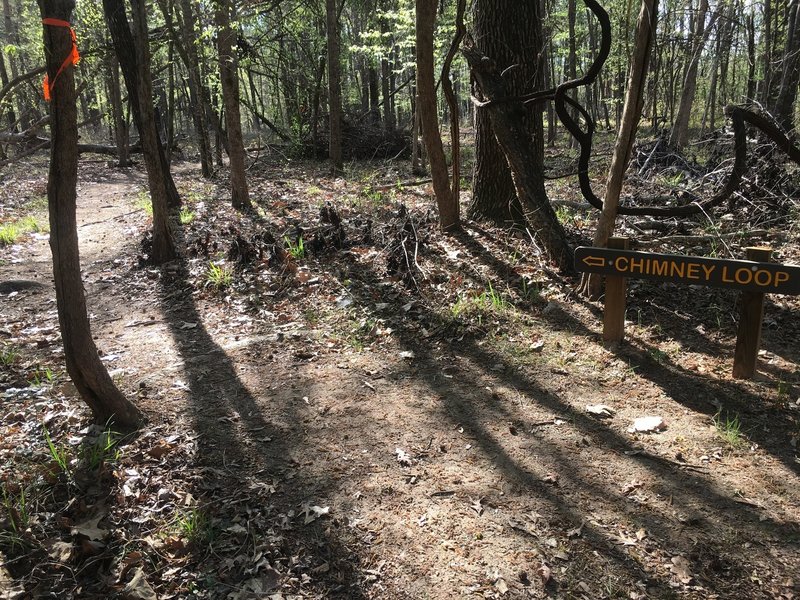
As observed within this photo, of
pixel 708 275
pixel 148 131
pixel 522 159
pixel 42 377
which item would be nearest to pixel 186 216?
pixel 148 131

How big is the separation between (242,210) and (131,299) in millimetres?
4053

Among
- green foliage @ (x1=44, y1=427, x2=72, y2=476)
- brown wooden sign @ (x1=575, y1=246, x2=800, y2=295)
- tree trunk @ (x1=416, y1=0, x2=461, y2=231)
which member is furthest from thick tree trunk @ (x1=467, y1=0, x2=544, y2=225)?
green foliage @ (x1=44, y1=427, x2=72, y2=476)

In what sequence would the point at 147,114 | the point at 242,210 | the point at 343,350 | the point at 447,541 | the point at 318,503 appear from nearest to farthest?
1. the point at 447,541
2. the point at 318,503
3. the point at 343,350
4. the point at 147,114
5. the point at 242,210

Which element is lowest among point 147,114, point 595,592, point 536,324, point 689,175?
point 595,592

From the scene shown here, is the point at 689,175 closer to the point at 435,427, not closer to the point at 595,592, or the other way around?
the point at 435,427

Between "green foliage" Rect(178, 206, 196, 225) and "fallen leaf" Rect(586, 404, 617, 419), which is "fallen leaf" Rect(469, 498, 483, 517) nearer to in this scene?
"fallen leaf" Rect(586, 404, 617, 419)

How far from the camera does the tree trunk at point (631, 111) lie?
4.58 m

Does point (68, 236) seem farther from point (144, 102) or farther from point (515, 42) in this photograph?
point (515, 42)

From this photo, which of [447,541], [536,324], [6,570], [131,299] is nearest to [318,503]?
[447,541]

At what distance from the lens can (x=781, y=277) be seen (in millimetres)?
3889

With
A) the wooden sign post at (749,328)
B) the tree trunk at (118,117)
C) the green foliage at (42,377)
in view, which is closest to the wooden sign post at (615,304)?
the wooden sign post at (749,328)

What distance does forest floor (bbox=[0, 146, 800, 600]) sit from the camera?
2922 mm

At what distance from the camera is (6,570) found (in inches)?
112

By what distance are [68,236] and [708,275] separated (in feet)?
14.7
